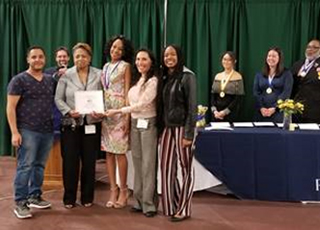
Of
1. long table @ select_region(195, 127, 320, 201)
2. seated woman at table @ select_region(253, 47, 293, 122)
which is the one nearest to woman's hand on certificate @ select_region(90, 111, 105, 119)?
long table @ select_region(195, 127, 320, 201)

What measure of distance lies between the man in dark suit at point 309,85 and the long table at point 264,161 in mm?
877

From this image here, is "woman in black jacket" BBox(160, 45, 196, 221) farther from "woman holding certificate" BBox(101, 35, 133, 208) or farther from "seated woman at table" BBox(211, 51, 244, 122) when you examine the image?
"seated woman at table" BBox(211, 51, 244, 122)

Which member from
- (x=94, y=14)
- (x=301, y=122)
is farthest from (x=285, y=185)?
(x=94, y=14)

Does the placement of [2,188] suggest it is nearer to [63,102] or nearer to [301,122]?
[63,102]

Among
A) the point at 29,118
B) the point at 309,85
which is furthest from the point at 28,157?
the point at 309,85

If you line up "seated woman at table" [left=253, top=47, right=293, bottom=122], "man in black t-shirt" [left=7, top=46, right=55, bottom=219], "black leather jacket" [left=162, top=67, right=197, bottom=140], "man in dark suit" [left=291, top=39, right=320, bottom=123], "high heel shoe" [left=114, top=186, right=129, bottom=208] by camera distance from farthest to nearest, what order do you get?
"man in dark suit" [left=291, top=39, right=320, bottom=123] < "seated woman at table" [left=253, top=47, right=293, bottom=122] < "high heel shoe" [left=114, top=186, right=129, bottom=208] < "man in black t-shirt" [left=7, top=46, right=55, bottom=219] < "black leather jacket" [left=162, top=67, right=197, bottom=140]

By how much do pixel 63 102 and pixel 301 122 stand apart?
8.83 feet

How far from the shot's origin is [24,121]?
3750mm

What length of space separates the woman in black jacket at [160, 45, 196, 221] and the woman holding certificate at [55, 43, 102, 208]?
0.67 metres

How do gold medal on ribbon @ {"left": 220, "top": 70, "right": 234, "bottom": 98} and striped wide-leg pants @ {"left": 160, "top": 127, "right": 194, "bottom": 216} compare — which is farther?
gold medal on ribbon @ {"left": 220, "top": 70, "right": 234, "bottom": 98}

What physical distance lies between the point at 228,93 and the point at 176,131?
5.36ft

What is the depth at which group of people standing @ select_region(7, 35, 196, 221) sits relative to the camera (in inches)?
144

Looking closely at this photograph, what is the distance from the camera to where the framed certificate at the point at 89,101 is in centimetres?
390

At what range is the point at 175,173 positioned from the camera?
3756mm
